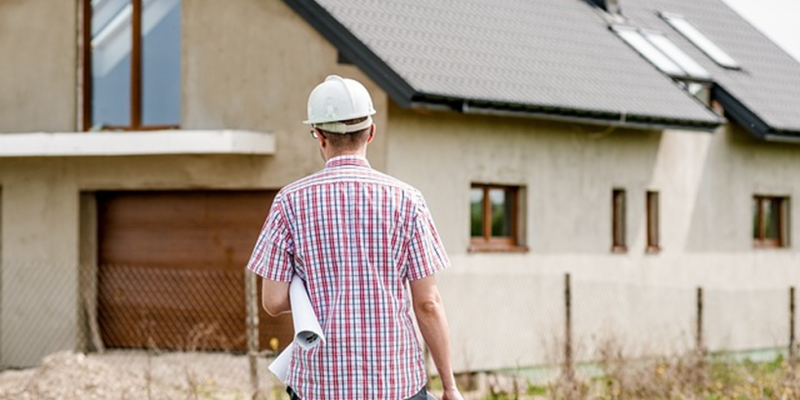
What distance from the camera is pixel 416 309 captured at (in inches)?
193

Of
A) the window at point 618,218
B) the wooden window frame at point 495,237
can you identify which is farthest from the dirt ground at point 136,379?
the window at point 618,218

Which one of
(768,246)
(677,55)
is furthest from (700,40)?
(768,246)

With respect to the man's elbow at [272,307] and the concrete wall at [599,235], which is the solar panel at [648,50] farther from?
the man's elbow at [272,307]

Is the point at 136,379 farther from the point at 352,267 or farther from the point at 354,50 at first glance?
the point at 352,267

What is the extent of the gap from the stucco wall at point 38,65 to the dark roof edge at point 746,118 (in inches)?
315

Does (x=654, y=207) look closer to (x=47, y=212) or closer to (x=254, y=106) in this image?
(x=254, y=106)

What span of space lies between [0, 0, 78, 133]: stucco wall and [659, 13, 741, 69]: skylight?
8774 millimetres

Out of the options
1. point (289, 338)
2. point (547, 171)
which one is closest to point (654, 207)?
point (547, 171)

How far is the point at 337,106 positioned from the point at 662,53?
16.1 metres

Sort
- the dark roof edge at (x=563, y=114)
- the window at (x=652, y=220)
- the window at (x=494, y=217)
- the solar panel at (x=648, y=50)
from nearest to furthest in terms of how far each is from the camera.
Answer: the dark roof edge at (x=563, y=114) < the window at (x=494, y=217) < the window at (x=652, y=220) < the solar panel at (x=648, y=50)

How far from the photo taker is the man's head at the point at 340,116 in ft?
16.0

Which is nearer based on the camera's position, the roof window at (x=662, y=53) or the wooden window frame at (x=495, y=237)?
the wooden window frame at (x=495, y=237)

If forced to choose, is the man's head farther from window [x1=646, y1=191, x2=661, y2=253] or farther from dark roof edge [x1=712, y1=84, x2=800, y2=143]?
dark roof edge [x1=712, y1=84, x2=800, y2=143]

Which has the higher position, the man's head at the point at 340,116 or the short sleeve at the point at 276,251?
the man's head at the point at 340,116
